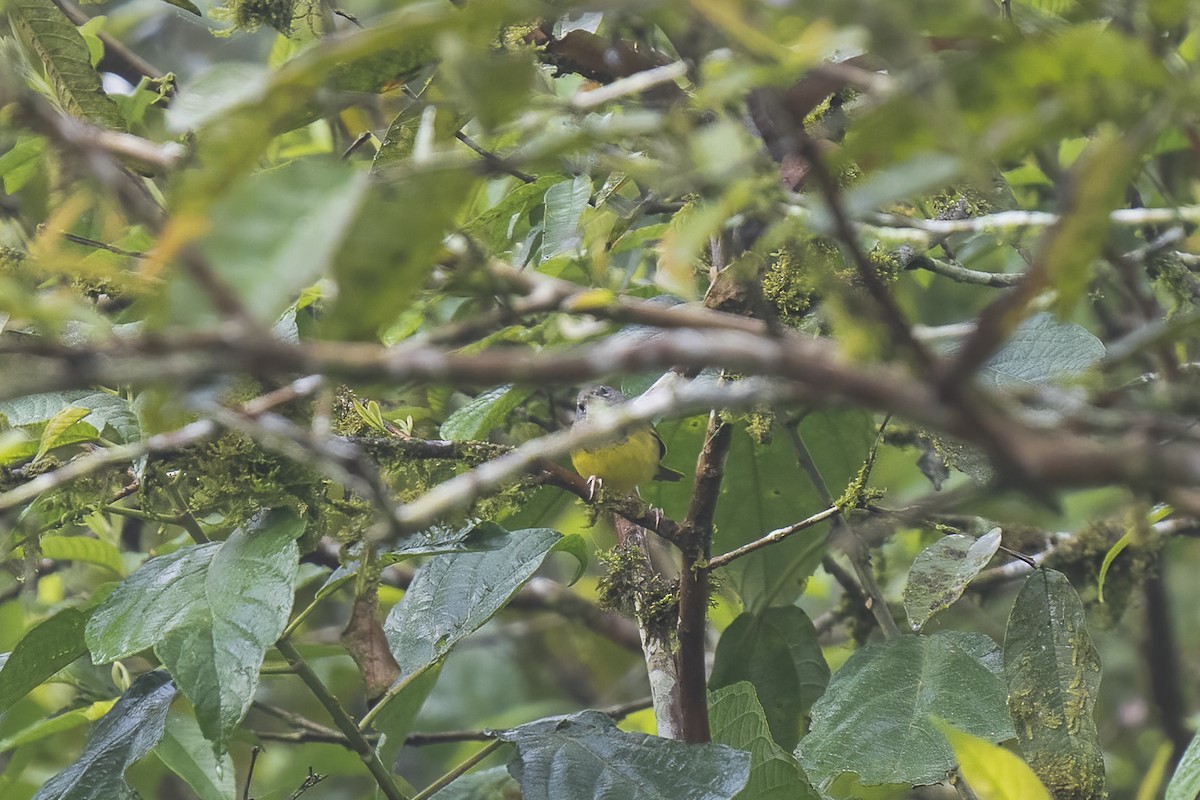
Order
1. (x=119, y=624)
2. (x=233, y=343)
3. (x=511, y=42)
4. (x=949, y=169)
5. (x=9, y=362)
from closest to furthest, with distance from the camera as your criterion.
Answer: (x=233, y=343) → (x=949, y=169) → (x=9, y=362) → (x=119, y=624) → (x=511, y=42)

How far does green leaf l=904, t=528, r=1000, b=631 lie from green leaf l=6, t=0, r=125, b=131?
1.33 metres

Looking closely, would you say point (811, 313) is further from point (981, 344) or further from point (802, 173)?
point (981, 344)

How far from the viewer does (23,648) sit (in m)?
1.65

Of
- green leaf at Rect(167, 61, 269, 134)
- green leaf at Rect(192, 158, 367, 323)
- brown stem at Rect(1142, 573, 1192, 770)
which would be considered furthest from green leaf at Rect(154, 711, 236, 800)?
brown stem at Rect(1142, 573, 1192, 770)

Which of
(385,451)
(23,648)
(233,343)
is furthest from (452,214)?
(23,648)

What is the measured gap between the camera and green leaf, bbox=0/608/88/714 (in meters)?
1.65

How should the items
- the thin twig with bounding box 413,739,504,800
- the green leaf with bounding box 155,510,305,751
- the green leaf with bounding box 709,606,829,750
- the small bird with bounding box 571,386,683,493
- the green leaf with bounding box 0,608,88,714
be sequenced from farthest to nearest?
1. the small bird with bounding box 571,386,683,493
2. the green leaf with bounding box 709,606,829,750
3. the thin twig with bounding box 413,739,504,800
4. the green leaf with bounding box 0,608,88,714
5. the green leaf with bounding box 155,510,305,751

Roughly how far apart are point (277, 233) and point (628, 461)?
2494 millimetres

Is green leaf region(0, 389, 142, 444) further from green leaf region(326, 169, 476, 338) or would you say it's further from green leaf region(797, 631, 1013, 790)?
green leaf region(797, 631, 1013, 790)

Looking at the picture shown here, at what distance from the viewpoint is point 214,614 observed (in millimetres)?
1398

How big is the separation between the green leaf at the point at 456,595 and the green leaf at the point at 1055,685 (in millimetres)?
667

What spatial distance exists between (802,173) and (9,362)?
3.33ft

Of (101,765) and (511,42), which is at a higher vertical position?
(511,42)

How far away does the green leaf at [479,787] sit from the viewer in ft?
6.59
